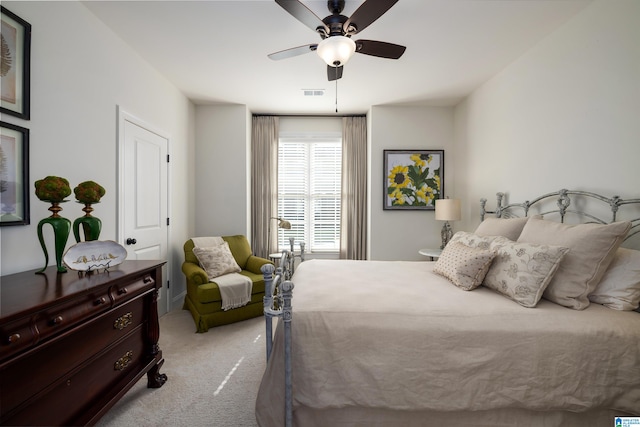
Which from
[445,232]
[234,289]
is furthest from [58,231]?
[445,232]

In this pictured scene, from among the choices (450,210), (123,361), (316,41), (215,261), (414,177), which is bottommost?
(123,361)

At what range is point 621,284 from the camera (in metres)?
1.50

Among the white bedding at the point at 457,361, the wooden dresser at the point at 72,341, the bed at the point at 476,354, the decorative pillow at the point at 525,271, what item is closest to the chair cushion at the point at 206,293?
the wooden dresser at the point at 72,341

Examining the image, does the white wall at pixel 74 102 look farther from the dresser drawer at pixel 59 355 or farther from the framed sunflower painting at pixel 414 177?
the framed sunflower painting at pixel 414 177

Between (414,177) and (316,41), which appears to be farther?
(414,177)

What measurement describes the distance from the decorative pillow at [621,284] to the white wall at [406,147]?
2.52 meters

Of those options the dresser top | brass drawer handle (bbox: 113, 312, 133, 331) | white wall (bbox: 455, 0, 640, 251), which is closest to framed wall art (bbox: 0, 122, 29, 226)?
the dresser top

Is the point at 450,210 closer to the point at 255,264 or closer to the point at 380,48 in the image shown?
the point at 380,48

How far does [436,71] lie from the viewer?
9.98 feet

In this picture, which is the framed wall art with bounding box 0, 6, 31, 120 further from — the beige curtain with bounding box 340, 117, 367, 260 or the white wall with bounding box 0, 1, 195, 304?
the beige curtain with bounding box 340, 117, 367, 260

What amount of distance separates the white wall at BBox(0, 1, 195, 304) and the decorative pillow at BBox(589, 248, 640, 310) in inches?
137

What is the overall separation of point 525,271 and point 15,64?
3.31m

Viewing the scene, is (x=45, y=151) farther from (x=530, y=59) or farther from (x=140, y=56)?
(x=530, y=59)

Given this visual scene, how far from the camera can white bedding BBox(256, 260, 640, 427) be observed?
130cm
